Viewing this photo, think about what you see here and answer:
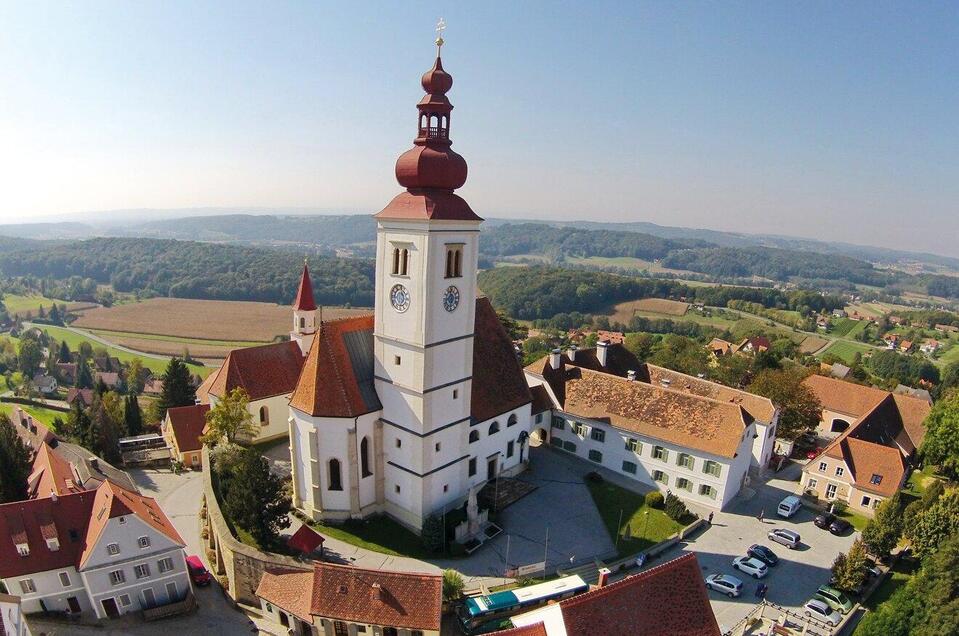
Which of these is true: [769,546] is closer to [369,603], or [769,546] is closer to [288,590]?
A: [369,603]

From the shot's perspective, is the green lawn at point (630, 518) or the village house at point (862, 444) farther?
the village house at point (862, 444)

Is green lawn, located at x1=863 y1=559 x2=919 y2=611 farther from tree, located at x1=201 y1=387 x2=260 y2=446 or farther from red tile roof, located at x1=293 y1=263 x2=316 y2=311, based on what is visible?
red tile roof, located at x1=293 y1=263 x2=316 y2=311

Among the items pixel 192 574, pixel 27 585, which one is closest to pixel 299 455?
pixel 192 574

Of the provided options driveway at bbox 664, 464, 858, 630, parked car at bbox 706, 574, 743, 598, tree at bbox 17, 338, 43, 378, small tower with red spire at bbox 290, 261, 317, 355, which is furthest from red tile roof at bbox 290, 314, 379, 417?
tree at bbox 17, 338, 43, 378

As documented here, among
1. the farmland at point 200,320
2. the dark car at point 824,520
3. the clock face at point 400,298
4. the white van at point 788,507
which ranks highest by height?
the clock face at point 400,298

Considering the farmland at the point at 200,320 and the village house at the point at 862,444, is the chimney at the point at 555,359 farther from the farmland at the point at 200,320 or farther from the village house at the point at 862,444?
the farmland at the point at 200,320

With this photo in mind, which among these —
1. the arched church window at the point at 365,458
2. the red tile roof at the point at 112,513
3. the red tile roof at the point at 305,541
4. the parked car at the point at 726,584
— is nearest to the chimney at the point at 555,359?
the arched church window at the point at 365,458
